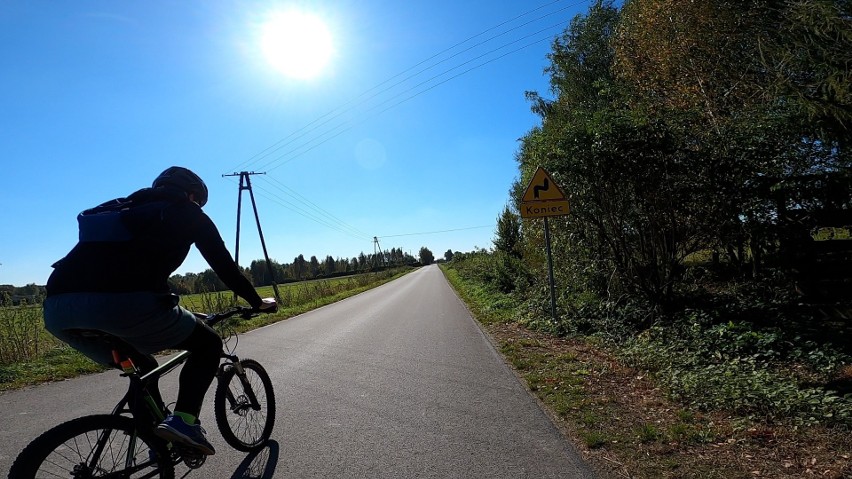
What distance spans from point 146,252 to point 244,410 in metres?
1.64

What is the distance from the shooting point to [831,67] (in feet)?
15.6

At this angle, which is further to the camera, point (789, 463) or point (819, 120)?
point (819, 120)

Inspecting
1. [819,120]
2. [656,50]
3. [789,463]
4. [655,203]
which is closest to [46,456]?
[789,463]

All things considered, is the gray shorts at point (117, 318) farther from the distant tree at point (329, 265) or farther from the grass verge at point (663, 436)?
the distant tree at point (329, 265)

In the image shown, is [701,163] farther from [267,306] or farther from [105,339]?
[105,339]

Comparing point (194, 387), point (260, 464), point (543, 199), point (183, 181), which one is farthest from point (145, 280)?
point (543, 199)

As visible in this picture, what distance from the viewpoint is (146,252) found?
8.14ft

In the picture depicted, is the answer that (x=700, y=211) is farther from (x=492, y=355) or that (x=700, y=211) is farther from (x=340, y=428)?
(x=340, y=428)

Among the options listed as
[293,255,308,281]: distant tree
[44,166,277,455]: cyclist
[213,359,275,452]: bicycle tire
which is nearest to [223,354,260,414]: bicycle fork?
[213,359,275,452]: bicycle tire

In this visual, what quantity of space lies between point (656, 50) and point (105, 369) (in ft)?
40.9

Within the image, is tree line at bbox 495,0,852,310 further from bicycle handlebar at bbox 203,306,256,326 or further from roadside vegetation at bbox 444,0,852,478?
bicycle handlebar at bbox 203,306,256,326

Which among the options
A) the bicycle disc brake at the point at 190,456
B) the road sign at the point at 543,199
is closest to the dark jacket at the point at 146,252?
the bicycle disc brake at the point at 190,456

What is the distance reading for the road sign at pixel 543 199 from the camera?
8633 mm

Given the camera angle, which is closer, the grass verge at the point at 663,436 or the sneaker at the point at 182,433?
the sneaker at the point at 182,433
